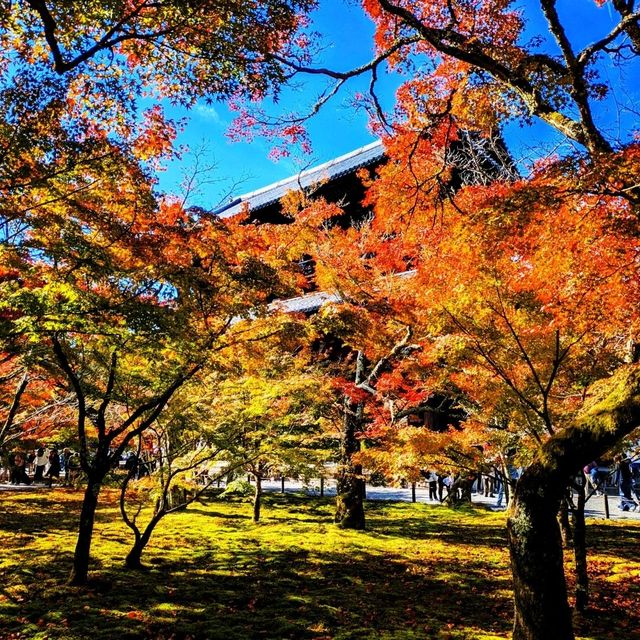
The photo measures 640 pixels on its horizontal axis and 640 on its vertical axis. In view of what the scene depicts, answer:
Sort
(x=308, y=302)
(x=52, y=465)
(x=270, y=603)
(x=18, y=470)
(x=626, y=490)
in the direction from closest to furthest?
1. (x=270, y=603)
2. (x=626, y=490)
3. (x=18, y=470)
4. (x=52, y=465)
5. (x=308, y=302)

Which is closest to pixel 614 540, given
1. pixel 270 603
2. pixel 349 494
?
pixel 349 494

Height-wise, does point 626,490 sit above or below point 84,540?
above

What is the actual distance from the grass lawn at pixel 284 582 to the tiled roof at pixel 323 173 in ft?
36.7

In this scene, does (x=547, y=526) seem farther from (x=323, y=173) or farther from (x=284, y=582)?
(x=323, y=173)

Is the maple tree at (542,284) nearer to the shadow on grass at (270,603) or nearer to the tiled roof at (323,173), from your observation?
the shadow on grass at (270,603)

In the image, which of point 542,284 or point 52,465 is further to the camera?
point 52,465

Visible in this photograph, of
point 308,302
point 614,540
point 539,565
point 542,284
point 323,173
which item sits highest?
point 323,173

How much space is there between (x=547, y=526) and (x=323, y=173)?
2049 cm

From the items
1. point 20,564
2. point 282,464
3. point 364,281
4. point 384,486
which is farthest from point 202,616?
point 384,486

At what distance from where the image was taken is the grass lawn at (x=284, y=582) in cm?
527

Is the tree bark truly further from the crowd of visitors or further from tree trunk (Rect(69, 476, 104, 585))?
the crowd of visitors

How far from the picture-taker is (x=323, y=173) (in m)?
22.4

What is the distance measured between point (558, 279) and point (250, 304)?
4.42 metres

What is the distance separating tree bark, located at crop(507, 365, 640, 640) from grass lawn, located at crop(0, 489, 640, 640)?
5.32 ft
